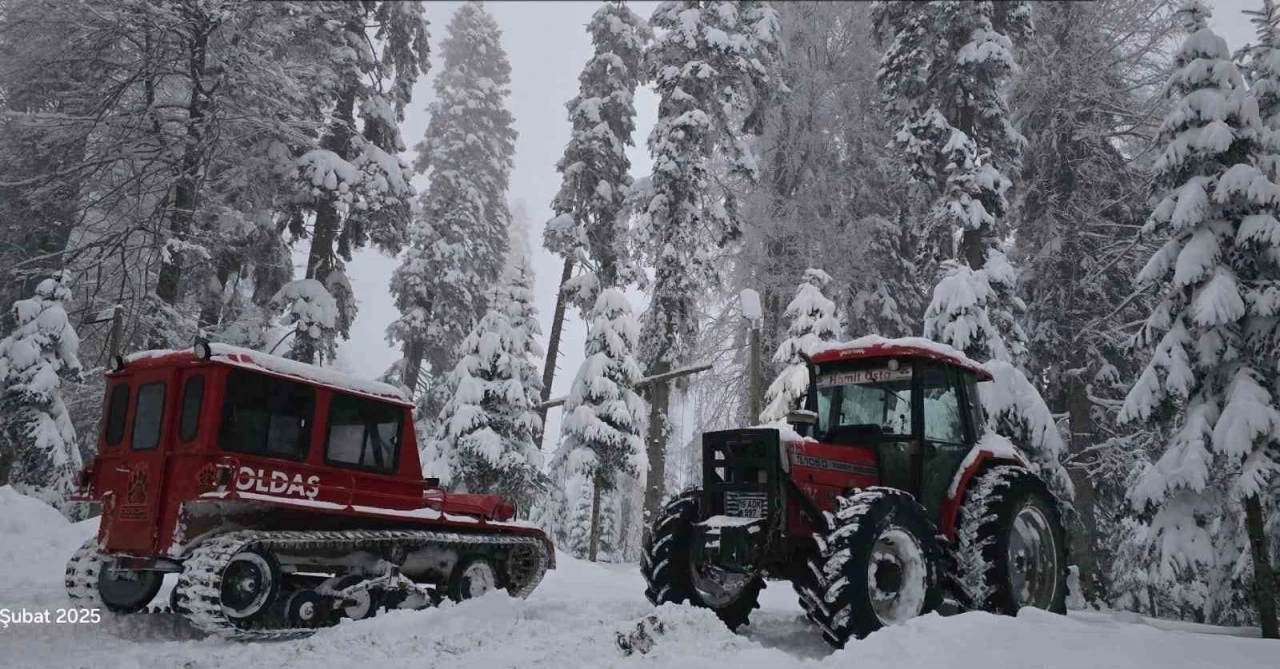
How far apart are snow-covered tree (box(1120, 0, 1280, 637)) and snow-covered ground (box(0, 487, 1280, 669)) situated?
17.8ft

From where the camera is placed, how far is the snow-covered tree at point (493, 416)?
20.2 m

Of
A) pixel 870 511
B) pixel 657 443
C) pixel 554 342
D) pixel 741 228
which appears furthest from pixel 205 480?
pixel 554 342

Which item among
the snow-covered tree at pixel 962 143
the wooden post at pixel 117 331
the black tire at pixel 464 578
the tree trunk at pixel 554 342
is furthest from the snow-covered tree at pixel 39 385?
the snow-covered tree at pixel 962 143

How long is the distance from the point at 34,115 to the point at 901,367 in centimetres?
1619

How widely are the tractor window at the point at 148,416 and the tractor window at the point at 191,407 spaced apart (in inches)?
10.8

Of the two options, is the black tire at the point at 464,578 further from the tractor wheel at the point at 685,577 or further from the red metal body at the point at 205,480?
the tractor wheel at the point at 685,577

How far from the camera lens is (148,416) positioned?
850 cm

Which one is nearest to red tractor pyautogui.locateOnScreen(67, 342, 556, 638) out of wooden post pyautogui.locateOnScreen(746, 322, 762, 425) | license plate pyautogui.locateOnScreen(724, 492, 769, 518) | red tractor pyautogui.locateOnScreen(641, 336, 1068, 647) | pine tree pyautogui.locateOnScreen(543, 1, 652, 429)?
red tractor pyautogui.locateOnScreen(641, 336, 1068, 647)

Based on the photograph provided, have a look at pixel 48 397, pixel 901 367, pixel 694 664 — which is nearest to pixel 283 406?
pixel 694 664

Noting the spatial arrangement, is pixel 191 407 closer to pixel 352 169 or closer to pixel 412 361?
pixel 352 169

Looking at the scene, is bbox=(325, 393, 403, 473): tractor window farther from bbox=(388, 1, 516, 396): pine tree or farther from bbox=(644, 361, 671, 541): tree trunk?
bbox=(388, 1, 516, 396): pine tree

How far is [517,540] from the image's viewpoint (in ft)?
34.5

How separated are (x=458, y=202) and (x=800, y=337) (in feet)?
49.0

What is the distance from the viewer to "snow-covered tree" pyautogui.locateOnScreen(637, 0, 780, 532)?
20.2 m
